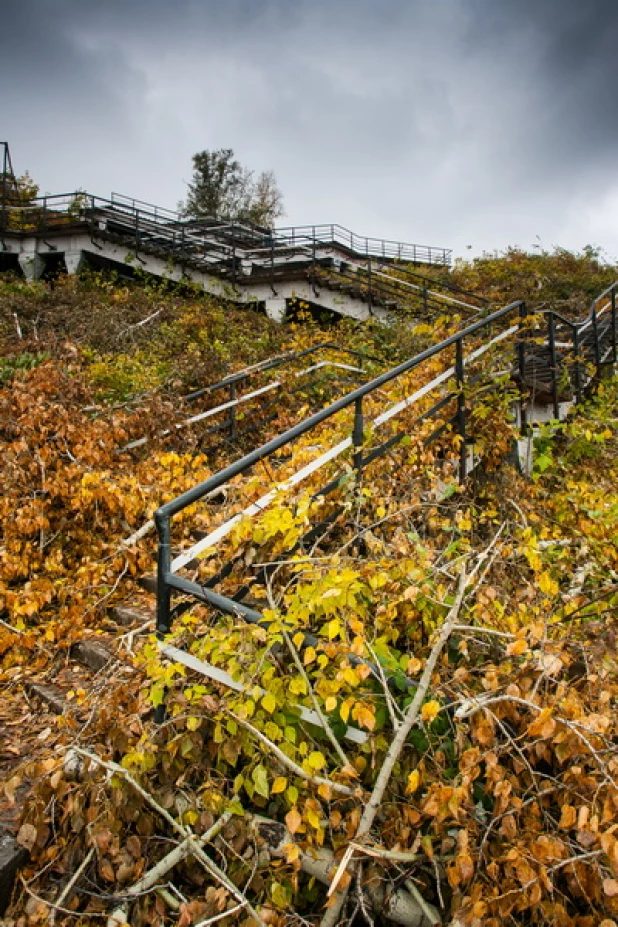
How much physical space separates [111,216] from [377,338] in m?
11.3

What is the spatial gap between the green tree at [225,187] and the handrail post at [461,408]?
128ft

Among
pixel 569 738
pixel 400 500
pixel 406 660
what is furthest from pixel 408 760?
pixel 400 500

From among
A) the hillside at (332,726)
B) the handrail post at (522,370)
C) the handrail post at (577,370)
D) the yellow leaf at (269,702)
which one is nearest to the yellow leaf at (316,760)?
the hillside at (332,726)

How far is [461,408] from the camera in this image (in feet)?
15.6

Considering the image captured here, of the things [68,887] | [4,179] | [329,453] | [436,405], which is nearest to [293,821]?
[68,887]

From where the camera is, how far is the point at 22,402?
17.7ft

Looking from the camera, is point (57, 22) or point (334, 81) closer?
point (57, 22)

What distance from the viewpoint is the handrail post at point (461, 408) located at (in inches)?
185

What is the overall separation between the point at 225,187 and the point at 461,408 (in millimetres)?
41805

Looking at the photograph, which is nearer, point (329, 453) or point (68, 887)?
point (68, 887)

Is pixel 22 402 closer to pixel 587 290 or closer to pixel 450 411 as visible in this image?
pixel 450 411

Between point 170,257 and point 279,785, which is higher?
point 170,257

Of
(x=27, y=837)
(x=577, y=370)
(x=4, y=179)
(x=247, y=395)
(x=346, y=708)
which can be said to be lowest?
(x=27, y=837)

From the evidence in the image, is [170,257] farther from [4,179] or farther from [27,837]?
[27,837]
